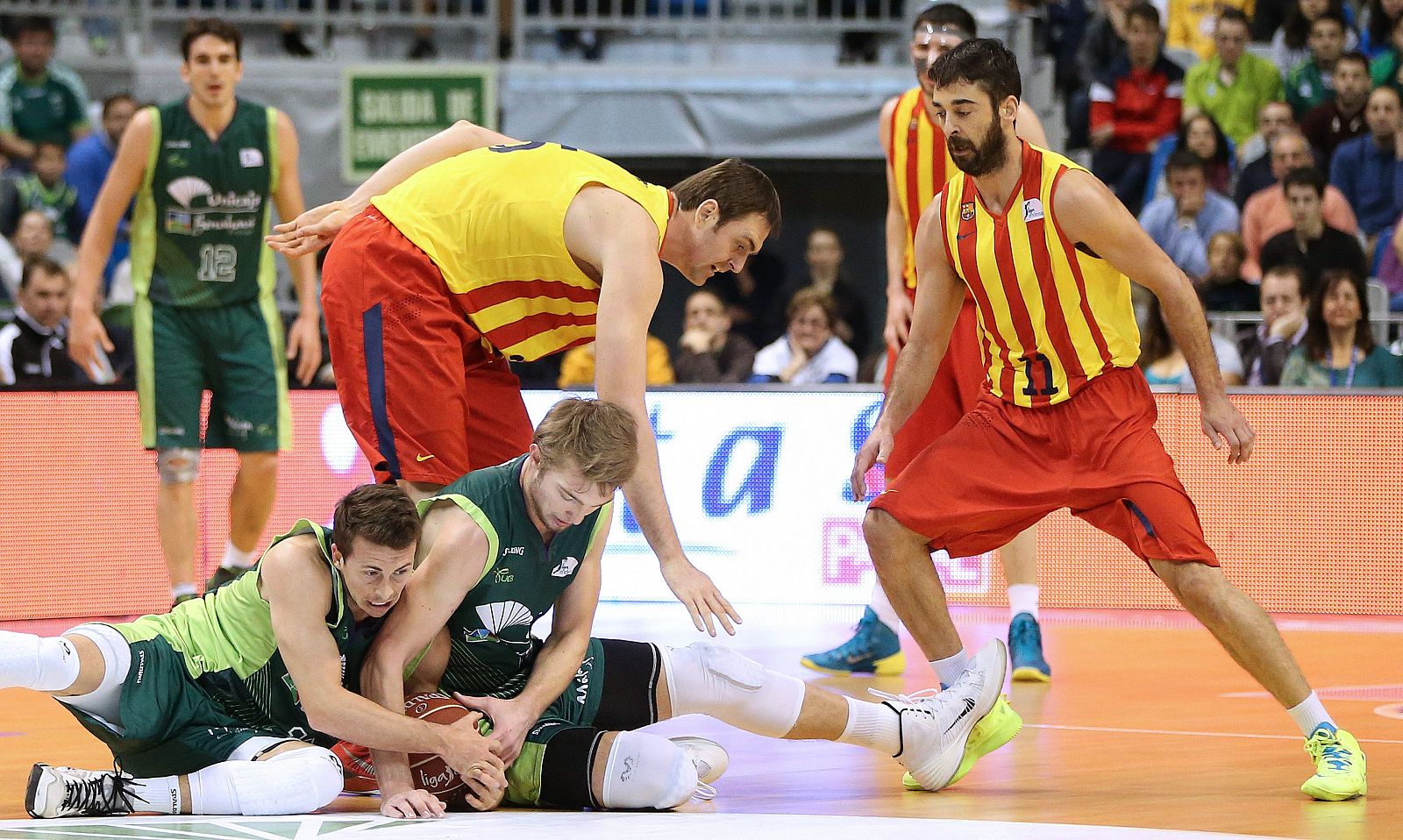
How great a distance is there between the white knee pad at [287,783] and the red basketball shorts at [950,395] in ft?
8.04

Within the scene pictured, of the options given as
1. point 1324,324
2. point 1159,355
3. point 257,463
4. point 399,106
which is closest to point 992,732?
point 257,463

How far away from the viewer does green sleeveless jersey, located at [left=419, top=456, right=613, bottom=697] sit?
153 inches

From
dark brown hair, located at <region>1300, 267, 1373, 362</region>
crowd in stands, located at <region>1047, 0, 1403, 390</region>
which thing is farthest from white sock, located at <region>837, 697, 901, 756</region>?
dark brown hair, located at <region>1300, 267, 1373, 362</region>

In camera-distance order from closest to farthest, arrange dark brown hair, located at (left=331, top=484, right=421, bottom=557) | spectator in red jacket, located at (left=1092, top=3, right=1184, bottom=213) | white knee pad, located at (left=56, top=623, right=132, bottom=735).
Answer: dark brown hair, located at (left=331, top=484, right=421, bottom=557)
white knee pad, located at (left=56, top=623, right=132, bottom=735)
spectator in red jacket, located at (left=1092, top=3, right=1184, bottom=213)

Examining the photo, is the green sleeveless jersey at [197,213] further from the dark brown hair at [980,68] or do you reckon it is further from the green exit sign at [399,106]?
the dark brown hair at [980,68]

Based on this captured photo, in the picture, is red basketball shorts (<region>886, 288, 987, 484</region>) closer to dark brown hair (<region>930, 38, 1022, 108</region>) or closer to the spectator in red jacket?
dark brown hair (<region>930, 38, 1022, 108</region>)

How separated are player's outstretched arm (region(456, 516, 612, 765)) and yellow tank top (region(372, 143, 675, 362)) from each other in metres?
0.58

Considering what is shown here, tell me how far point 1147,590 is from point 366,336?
4.44m

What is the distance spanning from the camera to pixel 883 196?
493 inches

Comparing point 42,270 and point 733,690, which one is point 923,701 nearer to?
point 733,690

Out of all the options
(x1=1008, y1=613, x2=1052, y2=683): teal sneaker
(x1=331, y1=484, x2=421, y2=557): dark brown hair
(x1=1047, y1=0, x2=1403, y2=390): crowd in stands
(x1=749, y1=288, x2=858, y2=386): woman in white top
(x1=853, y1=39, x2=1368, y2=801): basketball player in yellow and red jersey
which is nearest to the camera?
(x1=331, y1=484, x2=421, y2=557): dark brown hair

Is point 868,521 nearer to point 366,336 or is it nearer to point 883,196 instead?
point 366,336

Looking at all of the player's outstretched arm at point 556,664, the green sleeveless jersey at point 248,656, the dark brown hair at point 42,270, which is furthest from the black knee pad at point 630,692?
the dark brown hair at point 42,270

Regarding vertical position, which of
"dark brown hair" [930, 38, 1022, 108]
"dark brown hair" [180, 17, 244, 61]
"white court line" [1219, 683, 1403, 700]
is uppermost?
"dark brown hair" [180, 17, 244, 61]
